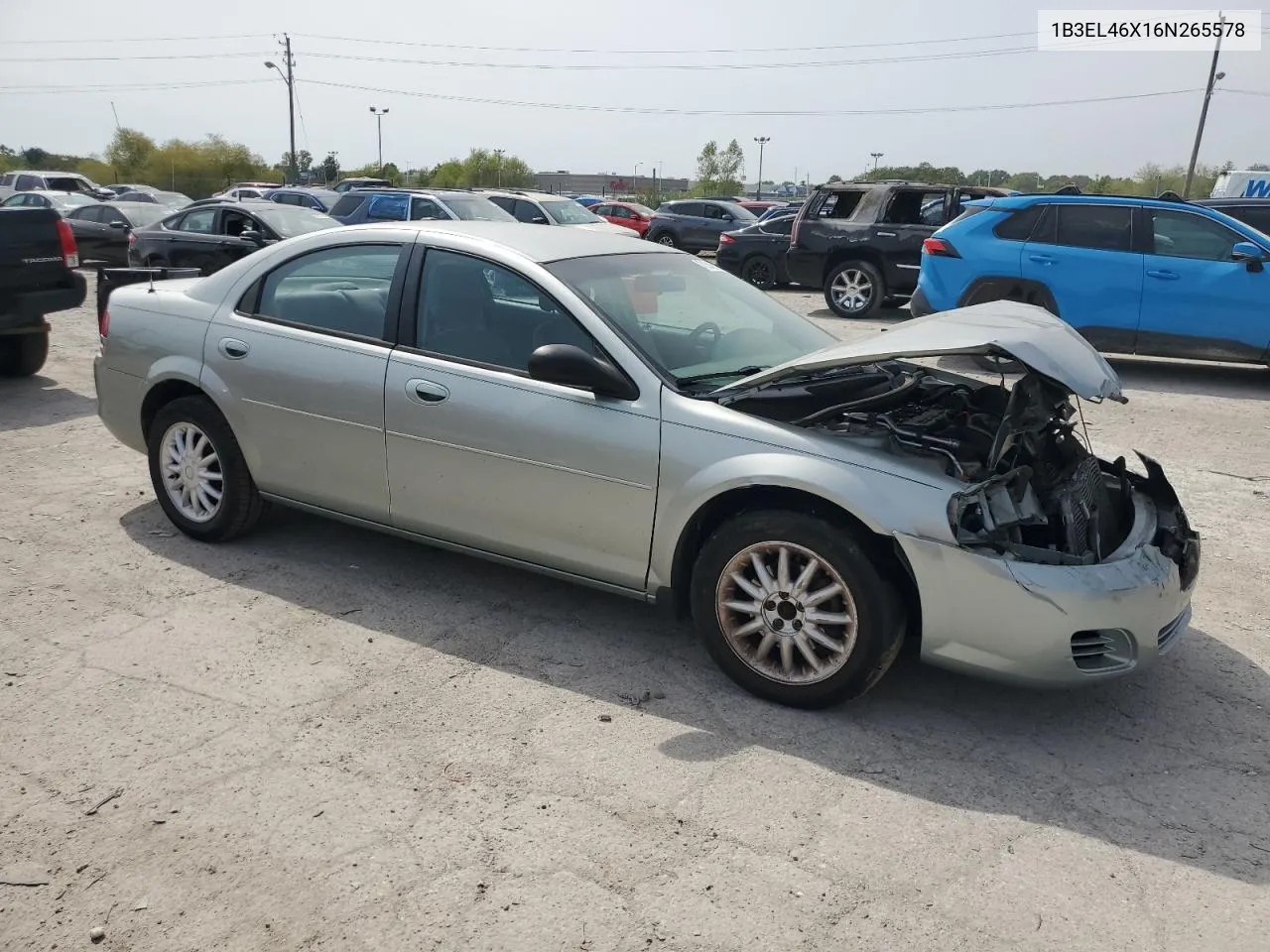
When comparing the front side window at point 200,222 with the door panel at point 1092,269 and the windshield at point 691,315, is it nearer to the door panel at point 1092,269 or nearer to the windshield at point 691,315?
the door panel at point 1092,269

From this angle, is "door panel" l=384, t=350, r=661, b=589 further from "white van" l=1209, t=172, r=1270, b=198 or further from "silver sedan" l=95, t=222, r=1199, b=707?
"white van" l=1209, t=172, r=1270, b=198

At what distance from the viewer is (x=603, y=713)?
3748 millimetres

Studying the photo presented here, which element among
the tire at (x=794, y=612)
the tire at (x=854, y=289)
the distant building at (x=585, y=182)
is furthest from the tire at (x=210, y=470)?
the distant building at (x=585, y=182)

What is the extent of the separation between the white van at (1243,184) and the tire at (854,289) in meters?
11.5

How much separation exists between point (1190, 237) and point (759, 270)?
30.1ft

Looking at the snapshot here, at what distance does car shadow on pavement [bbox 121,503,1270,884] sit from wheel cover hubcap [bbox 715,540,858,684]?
0.19 m

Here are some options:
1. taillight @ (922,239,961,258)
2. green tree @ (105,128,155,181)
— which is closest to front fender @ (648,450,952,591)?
taillight @ (922,239,961,258)

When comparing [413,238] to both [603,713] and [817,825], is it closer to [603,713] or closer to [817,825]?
[603,713]

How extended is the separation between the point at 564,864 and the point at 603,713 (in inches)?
34.4

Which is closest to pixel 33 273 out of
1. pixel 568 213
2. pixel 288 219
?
pixel 288 219

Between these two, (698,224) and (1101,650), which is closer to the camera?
(1101,650)

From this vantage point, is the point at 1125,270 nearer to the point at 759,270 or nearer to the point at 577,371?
the point at 577,371

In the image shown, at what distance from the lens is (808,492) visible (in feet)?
12.0

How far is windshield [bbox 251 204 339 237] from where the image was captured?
551 inches
